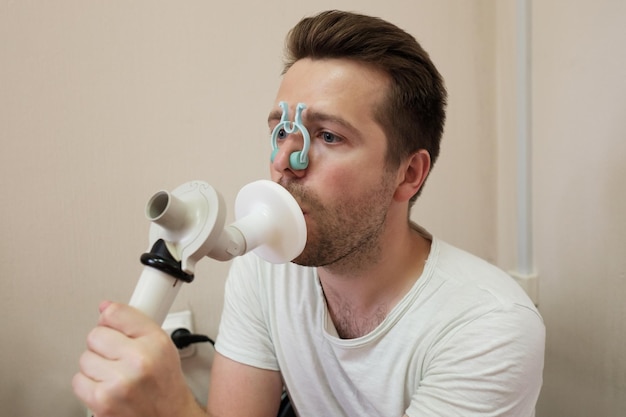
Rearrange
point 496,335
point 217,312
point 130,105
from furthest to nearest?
point 217,312 → point 130,105 → point 496,335

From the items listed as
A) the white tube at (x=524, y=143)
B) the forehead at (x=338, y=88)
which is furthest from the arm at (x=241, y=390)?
the white tube at (x=524, y=143)

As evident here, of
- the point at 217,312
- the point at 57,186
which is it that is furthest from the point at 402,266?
the point at 57,186

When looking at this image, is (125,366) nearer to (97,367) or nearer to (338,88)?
(97,367)

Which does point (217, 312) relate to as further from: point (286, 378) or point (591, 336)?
point (591, 336)

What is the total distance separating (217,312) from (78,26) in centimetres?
71

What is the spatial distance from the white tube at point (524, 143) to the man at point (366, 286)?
1.27 ft

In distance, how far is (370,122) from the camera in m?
0.79

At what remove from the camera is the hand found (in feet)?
1.44

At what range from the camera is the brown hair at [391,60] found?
809 millimetres

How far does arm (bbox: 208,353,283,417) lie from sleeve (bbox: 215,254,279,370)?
2 centimetres

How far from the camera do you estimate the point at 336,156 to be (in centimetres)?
76

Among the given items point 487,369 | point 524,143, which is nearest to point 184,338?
point 487,369

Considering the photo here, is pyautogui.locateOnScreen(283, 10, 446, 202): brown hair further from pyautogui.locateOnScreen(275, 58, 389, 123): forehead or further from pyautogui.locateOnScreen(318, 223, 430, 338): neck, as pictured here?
pyautogui.locateOnScreen(318, 223, 430, 338): neck

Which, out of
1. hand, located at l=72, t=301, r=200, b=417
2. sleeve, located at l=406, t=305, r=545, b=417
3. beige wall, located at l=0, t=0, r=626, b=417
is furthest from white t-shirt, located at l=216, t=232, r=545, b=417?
hand, located at l=72, t=301, r=200, b=417
